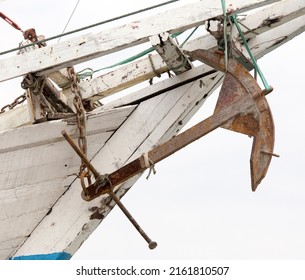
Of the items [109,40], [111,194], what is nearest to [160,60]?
[109,40]

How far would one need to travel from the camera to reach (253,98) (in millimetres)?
5316

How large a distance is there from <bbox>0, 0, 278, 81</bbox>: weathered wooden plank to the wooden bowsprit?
244 millimetres

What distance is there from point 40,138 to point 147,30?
3.24ft

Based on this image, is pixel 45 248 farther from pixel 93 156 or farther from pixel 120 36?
pixel 120 36

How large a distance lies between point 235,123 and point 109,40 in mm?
853

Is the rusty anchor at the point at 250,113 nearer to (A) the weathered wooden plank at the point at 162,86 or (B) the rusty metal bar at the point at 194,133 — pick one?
(B) the rusty metal bar at the point at 194,133

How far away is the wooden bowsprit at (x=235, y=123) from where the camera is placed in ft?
17.2

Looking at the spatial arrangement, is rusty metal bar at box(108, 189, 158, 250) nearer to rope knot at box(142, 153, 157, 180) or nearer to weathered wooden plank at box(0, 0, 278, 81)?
rope knot at box(142, 153, 157, 180)

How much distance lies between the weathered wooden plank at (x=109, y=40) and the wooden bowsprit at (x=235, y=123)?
244 millimetres

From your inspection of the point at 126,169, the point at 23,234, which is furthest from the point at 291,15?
the point at 23,234

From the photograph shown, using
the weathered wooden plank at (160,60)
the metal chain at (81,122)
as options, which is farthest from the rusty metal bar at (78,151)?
the weathered wooden plank at (160,60)

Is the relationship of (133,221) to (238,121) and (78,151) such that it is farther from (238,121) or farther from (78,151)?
(238,121)

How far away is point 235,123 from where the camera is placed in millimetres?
5324

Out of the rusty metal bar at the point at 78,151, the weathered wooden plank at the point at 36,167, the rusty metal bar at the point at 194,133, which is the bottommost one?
→ the rusty metal bar at the point at 194,133
